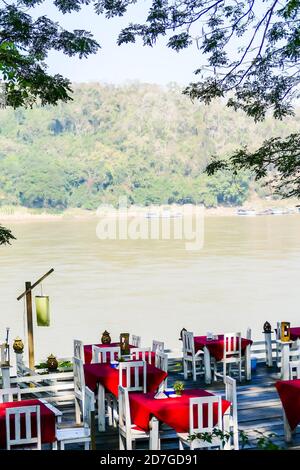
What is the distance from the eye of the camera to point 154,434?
720 centimetres

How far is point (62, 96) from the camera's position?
8.28 meters

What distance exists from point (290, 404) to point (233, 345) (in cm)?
331

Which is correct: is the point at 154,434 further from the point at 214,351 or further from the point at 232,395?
the point at 214,351

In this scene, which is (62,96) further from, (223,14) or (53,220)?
(53,220)

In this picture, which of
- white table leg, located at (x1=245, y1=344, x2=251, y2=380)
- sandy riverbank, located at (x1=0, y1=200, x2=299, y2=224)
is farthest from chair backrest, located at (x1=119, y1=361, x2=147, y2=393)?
sandy riverbank, located at (x1=0, y1=200, x2=299, y2=224)

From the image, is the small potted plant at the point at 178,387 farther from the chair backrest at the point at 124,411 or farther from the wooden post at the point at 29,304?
the wooden post at the point at 29,304

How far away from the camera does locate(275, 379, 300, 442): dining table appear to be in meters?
7.84

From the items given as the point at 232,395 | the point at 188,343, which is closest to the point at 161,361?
the point at 188,343

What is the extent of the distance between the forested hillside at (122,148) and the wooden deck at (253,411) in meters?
93.0

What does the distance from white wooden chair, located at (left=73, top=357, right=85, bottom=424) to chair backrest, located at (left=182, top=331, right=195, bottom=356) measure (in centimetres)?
259

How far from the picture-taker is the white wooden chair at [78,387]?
8.71 meters

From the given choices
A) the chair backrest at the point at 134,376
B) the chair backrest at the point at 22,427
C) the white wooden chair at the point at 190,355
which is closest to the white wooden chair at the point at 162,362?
the chair backrest at the point at 134,376

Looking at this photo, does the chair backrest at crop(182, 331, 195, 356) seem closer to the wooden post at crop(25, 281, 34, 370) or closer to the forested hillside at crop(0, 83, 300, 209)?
the wooden post at crop(25, 281, 34, 370)

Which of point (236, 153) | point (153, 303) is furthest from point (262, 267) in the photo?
point (236, 153)
